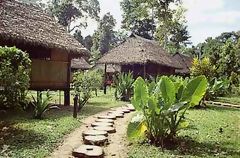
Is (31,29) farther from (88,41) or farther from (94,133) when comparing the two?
(88,41)

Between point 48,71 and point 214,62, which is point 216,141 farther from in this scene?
point 214,62

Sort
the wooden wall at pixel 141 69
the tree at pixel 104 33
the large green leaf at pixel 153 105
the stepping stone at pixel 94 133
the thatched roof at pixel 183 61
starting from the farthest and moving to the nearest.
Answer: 1. the tree at pixel 104 33
2. the thatched roof at pixel 183 61
3. the wooden wall at pixel 141 69
4. the stepping stone at pixel 94 133
5. the large green leaf at pixel 153 105

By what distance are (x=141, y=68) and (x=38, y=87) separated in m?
12.4

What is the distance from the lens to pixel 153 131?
7.05m

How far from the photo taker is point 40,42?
11.8 metres

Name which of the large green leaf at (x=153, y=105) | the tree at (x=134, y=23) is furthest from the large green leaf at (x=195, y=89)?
the tree at (x=134, y=23)

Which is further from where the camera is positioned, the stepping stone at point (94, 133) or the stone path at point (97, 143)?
the stepping stone at point (94, 133)

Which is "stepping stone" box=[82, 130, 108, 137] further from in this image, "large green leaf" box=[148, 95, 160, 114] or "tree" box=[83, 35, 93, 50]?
"tree" box=[83, 35, 93, 50]

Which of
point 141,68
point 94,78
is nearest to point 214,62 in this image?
point 141,68

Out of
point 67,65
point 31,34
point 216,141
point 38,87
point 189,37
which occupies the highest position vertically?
point 189,37

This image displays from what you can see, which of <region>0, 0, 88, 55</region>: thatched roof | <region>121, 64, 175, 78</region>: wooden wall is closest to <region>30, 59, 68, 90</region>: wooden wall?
<region>0, 0, 88, 55</region>: thatched roof

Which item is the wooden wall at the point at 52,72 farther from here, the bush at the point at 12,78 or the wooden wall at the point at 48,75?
the bush at the point at 12,78

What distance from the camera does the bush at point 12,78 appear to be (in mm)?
7926

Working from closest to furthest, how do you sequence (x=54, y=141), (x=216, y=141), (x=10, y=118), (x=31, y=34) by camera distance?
(x=54, y=141), (x=216, y=141), (x=10, y=118), (x=31, y=34)
